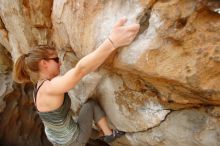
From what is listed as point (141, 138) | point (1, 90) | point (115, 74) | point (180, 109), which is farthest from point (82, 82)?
point (1, 90)

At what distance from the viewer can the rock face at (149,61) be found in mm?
2361

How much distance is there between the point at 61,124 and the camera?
3.08 meters

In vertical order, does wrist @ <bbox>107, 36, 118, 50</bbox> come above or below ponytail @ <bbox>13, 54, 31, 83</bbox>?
above

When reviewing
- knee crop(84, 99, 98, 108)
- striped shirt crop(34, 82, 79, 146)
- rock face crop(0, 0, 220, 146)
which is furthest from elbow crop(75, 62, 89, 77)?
knee crop(84, 99, 98, 108)

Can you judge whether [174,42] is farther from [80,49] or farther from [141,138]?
[141,138]

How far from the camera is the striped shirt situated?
304 centimetres

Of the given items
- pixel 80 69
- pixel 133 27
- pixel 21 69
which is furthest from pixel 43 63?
pixel 133 27

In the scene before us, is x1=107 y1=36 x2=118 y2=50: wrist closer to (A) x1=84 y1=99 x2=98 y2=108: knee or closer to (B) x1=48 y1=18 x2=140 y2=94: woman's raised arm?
(B) x1=48 y1=18 x2=140 y2=94: woman's raised arm

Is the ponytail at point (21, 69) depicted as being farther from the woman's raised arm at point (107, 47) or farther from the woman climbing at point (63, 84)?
the woman's raised arm at point (107, 47)

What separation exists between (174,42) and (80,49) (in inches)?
35.0

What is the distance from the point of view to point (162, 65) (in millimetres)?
2496

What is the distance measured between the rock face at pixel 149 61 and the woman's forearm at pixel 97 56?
0.43ft

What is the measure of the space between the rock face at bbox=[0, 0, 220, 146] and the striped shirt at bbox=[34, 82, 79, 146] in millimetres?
378

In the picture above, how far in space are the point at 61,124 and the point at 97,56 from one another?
0.81m
